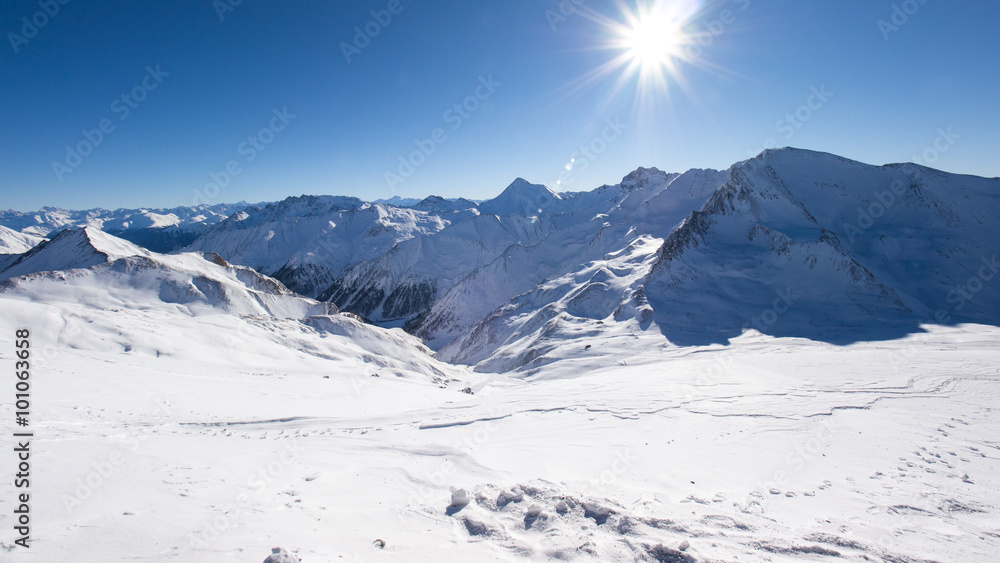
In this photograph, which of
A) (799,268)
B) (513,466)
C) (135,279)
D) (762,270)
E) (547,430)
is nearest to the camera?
(513,466)

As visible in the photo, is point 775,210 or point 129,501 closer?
point 129,501

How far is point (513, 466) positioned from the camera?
32.8ft

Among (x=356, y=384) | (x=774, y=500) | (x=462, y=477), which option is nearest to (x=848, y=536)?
(x=774, y=500)

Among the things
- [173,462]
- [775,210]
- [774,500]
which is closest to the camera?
[774,500]

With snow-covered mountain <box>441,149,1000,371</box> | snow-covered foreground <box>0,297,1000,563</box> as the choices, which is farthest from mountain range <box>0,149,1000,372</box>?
snow-covered foreground <box>0,297,1000,563</box>

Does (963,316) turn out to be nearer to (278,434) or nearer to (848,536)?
(848,536)

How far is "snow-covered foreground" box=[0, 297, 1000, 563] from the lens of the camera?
6039mm

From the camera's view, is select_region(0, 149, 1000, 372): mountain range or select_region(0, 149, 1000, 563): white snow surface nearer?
select_region(0, 149, 1000, 563): white snow surface

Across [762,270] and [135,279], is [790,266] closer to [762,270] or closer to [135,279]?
[762,270]

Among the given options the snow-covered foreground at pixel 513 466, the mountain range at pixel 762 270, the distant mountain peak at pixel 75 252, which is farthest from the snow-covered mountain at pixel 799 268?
the distant mountain peak at pixel 75 252

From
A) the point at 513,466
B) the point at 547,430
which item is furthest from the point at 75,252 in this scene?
the point at 513,466

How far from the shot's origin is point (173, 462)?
8984 millimetres

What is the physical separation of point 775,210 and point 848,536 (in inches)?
2546

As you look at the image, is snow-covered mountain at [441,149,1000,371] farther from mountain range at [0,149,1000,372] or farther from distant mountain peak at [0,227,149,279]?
distant mountain peak at [0,227,149,279]
